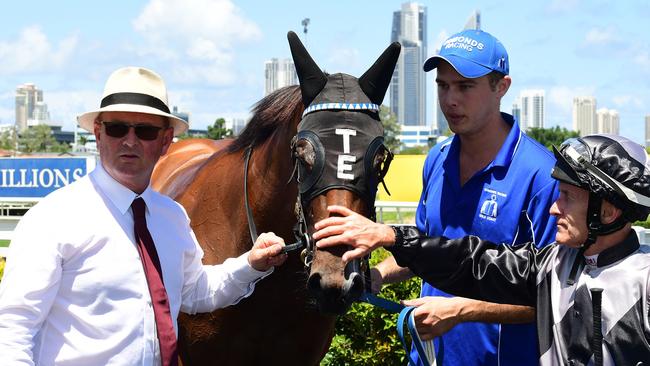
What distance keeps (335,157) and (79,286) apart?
3.51 feet

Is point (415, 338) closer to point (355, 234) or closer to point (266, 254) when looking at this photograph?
point (355, 234)

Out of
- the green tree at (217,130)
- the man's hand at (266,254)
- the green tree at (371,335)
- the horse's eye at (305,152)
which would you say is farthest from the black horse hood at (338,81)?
the green tree at (217,130)

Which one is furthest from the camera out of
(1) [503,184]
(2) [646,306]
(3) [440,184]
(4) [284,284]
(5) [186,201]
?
(5) [186,201]

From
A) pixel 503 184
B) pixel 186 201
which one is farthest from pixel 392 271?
pixel 186 201

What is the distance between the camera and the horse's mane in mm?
3810

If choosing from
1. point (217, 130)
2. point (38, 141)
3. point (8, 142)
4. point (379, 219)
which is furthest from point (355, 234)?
point (8, 142)

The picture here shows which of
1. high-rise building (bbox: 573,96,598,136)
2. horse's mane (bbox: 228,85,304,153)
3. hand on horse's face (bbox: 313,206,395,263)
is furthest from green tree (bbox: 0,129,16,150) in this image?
high-rise building (bbox: 573,96,598,136)

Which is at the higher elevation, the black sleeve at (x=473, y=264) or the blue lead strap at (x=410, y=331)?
the black sleeve at (x=473, y=264)

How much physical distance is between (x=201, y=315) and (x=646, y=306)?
2161mm

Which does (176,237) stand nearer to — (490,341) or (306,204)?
(306,204)

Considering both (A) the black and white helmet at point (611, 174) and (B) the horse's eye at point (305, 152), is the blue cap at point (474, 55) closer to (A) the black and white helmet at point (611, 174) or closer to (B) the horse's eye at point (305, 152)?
(B) the horse's eye at point (305, 152)

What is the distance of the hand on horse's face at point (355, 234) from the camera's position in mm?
2660

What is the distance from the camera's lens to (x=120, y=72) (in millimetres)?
2883

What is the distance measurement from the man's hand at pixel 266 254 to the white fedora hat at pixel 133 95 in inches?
23.5
